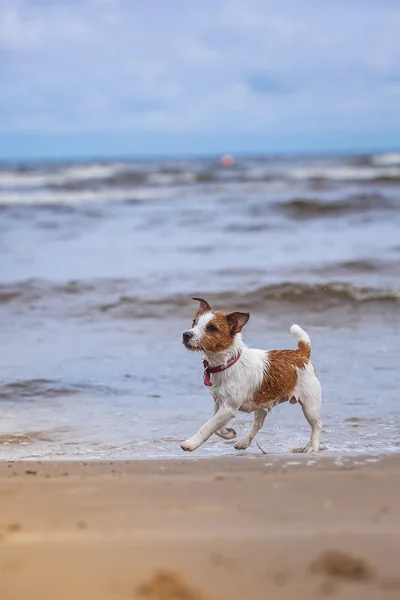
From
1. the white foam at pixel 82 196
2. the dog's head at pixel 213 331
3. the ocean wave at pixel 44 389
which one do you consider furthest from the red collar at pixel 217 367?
the white foam at pixel 82 196

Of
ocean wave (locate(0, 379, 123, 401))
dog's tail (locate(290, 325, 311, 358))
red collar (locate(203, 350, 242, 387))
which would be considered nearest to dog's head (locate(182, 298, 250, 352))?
red collar (locate(203, 350, 242, 387))

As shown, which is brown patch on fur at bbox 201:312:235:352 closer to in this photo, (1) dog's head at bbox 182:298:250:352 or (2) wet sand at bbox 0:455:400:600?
(1) dog's head at bbox 182:298:250:352

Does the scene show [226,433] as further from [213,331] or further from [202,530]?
[202,530]

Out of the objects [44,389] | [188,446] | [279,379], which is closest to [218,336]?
[279,379]

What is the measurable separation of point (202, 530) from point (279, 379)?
1.95m

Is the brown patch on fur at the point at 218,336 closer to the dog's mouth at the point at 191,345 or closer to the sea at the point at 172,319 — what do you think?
the dog's mouth at the point at 191,345

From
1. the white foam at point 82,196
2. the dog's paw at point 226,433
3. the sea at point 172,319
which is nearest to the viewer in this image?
the dog's paw at point 226,433

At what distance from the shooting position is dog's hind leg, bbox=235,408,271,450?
577 centimetres

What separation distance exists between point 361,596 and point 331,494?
111 centimetres

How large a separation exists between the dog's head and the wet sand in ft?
2.39

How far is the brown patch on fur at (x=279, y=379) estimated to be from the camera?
5602 mm

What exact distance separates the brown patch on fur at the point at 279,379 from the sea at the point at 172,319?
13.9 inches

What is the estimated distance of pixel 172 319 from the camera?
1061 cm

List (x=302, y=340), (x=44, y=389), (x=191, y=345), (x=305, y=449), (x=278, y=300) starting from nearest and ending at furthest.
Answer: (x=191, y=345), (x=305, y=449), (x=302, y=340), (x=44, y=389), (x=278, y=300)
